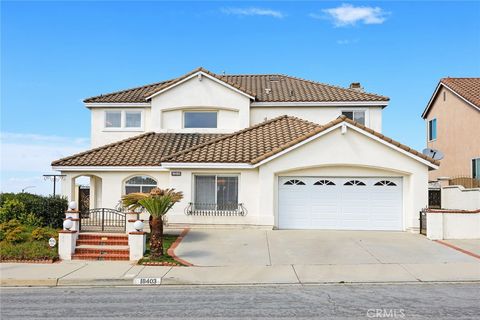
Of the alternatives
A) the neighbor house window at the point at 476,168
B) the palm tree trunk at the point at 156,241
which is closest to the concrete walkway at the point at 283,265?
the palm tree trunk at the point at 156,241

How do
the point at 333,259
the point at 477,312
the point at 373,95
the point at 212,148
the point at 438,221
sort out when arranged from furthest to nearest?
the point at 373,95 < the point at 212,148 < the point at 438,221 < the point at 333,259 < the point at 477,312

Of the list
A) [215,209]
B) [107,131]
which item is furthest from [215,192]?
[107,131]

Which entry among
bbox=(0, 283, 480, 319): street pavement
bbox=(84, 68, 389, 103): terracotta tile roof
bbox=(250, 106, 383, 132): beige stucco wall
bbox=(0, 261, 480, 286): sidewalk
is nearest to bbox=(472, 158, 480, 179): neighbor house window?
bbox=(250, 106, 383, 132): beige stucco wall

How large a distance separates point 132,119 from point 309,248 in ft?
44.3

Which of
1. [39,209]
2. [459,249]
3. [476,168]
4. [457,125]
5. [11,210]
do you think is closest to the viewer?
[459,249]

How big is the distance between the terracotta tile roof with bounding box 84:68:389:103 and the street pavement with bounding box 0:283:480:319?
14.3m

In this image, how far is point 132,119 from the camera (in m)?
24.0

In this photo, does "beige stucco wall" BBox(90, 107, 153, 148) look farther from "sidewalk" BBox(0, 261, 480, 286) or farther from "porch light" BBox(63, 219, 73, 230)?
"sidewalk" BBox(0, 261, 480, 286)

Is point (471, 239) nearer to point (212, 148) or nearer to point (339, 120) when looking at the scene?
point (339, 120)

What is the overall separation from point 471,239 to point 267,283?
9702 millimetres

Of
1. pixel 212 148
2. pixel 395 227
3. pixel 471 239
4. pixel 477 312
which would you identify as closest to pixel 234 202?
pixel 212 148

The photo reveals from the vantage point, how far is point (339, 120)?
57.9ft

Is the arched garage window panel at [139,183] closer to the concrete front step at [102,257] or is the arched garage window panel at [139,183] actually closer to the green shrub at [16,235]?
the green shrub at [16,235]

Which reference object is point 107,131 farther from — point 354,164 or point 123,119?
point 354,164
